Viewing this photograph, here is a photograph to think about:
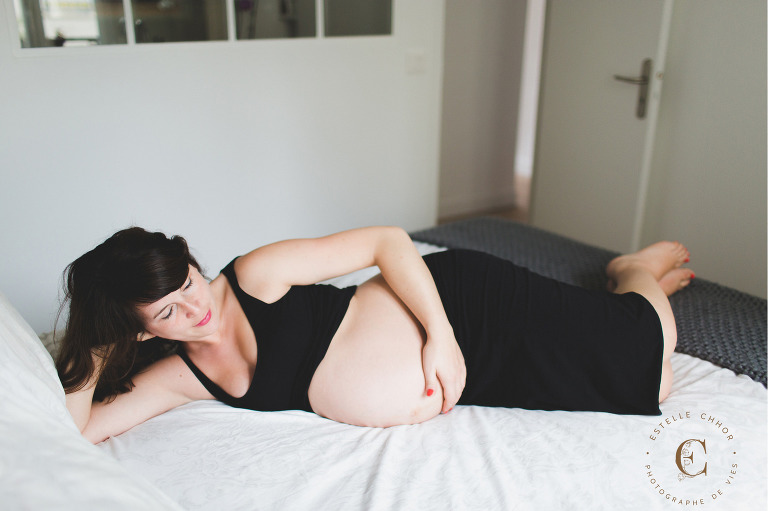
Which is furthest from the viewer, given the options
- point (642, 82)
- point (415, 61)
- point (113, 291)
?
point (415, 61)

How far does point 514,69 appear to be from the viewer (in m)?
4.21

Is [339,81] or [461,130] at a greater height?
[339,81]

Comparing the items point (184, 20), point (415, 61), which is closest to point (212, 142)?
point (184, 20)

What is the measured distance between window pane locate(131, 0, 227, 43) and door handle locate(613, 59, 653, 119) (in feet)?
5.50

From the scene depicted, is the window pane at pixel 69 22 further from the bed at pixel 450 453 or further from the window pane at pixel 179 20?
the bed at pixel 450 453

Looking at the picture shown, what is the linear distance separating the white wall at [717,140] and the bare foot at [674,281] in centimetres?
97

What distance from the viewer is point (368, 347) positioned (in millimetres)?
1289

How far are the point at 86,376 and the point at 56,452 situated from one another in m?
0.48

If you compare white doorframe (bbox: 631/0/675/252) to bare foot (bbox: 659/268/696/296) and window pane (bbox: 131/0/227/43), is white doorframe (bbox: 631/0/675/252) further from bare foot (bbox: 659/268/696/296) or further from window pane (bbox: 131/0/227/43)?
window pane (bbox: 131/0/227/43)

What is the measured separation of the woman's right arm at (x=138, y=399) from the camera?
1.18 m

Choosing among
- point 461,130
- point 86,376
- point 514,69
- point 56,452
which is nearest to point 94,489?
point 56,452

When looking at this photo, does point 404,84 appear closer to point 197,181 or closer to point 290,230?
point 290,230

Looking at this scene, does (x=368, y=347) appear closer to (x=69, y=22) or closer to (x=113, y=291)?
(x=113, y=291)

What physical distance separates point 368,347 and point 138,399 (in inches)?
17.9
